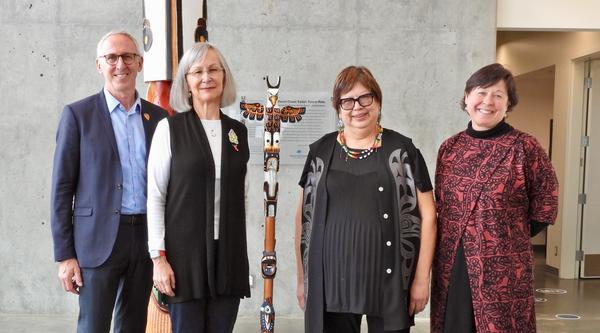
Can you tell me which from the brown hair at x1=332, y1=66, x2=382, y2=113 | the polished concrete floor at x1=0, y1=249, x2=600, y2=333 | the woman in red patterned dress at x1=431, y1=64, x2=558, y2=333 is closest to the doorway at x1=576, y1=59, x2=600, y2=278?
the polished concrete floor at x1=0, y1=249, x2=600, y2=333

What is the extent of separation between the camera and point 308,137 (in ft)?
14.0

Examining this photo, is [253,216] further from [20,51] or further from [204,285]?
[204,285]

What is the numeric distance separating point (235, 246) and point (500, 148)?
1.00 metres

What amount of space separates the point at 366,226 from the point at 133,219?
2.70 feet

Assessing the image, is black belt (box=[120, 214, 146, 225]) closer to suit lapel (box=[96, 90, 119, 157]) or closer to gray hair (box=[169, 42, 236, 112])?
suit lapel (box=[96, 90, 119, 157])

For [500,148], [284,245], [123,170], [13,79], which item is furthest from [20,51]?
[500,148]

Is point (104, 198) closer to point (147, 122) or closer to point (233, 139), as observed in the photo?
point (147, 122)

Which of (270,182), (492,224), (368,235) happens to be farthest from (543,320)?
(368,235)

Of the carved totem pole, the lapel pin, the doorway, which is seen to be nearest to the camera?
the lapel pin

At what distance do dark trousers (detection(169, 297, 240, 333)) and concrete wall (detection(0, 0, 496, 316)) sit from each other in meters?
2.35

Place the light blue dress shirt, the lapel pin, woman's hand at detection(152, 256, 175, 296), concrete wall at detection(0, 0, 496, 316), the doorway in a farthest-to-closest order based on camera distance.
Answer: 1. the doorway
2. concrete wall at detection(0, 0, 496, 316)
3. the light blue dress shirt
4. the lapel pin
5. woman's hand at detection(152, 256, 175, 296)

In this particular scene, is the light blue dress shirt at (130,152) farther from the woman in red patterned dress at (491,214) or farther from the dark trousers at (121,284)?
the woman in red patterned dress at (491,214)

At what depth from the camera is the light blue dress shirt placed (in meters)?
2.07

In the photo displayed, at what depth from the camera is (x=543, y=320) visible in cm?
448
